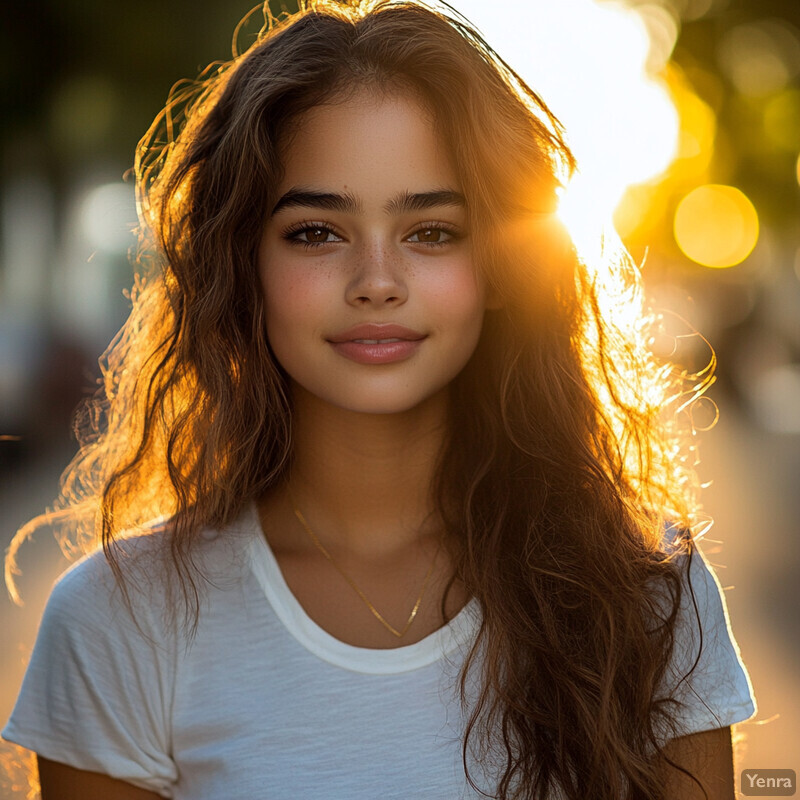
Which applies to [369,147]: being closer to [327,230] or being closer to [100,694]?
[327,230]

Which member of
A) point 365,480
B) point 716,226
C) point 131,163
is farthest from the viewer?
point 716,226

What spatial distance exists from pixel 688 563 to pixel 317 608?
87cm

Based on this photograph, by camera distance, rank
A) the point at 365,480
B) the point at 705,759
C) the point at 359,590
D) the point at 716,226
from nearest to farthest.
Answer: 1. the point at 705,759
2. the point at 359,590
3. the point at 365,480
4. the point at 716,226

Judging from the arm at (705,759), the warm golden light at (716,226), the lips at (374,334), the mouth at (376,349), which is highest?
the warm golden light at (716,226)

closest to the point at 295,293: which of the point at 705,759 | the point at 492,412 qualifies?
the point at 492,412

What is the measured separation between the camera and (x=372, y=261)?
253 centimetres

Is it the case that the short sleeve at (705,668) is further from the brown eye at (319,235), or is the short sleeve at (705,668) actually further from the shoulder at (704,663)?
the brown eye at (319,235)

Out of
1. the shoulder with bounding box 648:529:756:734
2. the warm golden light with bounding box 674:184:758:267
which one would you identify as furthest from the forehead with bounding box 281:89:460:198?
the warm golden light with bounding box 674:184:758:267

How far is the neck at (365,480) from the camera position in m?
2.80

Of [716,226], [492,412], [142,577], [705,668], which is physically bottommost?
[705,668]

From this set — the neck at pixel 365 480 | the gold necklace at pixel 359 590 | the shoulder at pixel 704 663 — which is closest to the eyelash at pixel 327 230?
the neck at pixel 365 480

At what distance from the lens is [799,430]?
18.9 metres

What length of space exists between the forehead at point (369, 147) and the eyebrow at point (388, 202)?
0.02 m

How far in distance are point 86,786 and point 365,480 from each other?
0.97 m
